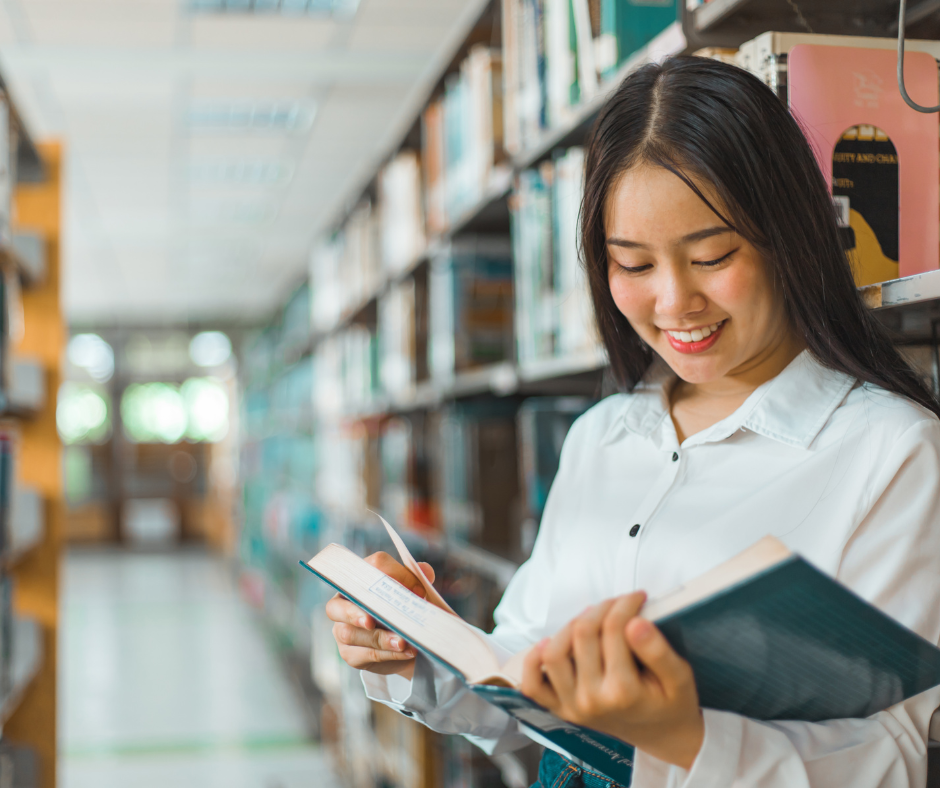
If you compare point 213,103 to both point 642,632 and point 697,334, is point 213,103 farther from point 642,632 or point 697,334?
point 642,632

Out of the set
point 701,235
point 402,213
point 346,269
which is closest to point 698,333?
point 701,235

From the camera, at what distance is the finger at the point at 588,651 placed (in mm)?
644

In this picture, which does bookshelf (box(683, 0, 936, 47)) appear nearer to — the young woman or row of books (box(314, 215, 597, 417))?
the young woman

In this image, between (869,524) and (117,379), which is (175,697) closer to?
(869,524)

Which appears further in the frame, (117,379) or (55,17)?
(117,379)

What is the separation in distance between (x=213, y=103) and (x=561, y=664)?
402cm

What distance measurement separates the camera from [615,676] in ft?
2.08

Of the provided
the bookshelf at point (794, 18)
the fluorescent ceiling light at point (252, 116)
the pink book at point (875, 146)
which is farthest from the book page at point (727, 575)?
the fluorescent ceiling light at point (252, 116)

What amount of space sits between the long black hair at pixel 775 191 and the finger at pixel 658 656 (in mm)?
Result: 373

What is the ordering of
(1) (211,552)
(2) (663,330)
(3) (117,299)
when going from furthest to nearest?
(1) (211,552), (3) (117,299), (2) (663,330)

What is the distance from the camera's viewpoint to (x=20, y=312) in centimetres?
277

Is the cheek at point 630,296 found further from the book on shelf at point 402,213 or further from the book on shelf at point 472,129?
the book on shelf at point 402,213

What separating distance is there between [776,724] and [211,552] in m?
11.4

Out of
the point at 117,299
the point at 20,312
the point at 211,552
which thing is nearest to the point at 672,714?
the point at 20,312
